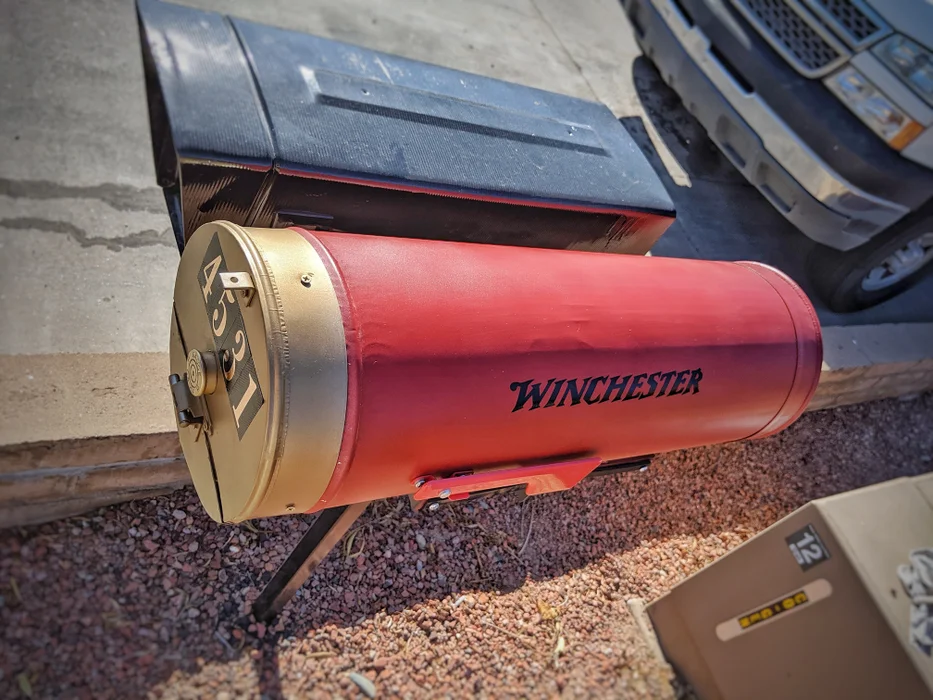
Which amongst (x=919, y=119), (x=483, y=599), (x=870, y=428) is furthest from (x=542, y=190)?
(x=870, y=428)

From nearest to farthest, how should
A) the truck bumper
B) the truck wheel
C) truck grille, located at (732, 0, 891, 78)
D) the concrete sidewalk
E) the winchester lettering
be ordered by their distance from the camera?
the winchester lettering → the concrete sidewalk → truck grille, located at (732, 0, 891, 78) → the truck bumper → the truck wheel

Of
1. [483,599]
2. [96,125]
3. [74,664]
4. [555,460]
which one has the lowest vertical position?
[74,664]

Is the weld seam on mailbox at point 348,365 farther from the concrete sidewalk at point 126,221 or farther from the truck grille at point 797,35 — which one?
the truck grille at point 797,35

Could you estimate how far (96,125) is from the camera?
2.93m

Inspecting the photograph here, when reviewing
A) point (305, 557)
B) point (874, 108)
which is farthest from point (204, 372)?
point (874, 108)

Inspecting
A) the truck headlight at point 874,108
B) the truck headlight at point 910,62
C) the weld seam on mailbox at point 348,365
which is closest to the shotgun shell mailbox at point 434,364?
the weld seam on mailbox at point 348,365

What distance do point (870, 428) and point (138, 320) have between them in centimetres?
423

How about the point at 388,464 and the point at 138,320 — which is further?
the point at 138,320

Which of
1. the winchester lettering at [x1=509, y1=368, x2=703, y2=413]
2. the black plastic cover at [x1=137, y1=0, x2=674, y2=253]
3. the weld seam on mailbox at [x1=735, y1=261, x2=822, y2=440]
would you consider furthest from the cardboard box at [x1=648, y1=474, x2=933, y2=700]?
the black plastic cover at [x1=137, y1=0, x2=674, y2=253]

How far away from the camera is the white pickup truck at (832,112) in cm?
300

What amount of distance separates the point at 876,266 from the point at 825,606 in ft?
7.91

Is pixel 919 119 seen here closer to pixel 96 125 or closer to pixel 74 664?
pixel 96 125

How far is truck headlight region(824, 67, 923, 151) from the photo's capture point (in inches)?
119

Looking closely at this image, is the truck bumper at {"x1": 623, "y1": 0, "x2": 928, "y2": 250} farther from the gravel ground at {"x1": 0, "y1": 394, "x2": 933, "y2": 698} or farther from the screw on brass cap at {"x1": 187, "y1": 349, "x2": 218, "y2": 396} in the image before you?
the screw on brass cap at {"x1": 187, "y1": 349, "x2": 218, "y2": 396}
